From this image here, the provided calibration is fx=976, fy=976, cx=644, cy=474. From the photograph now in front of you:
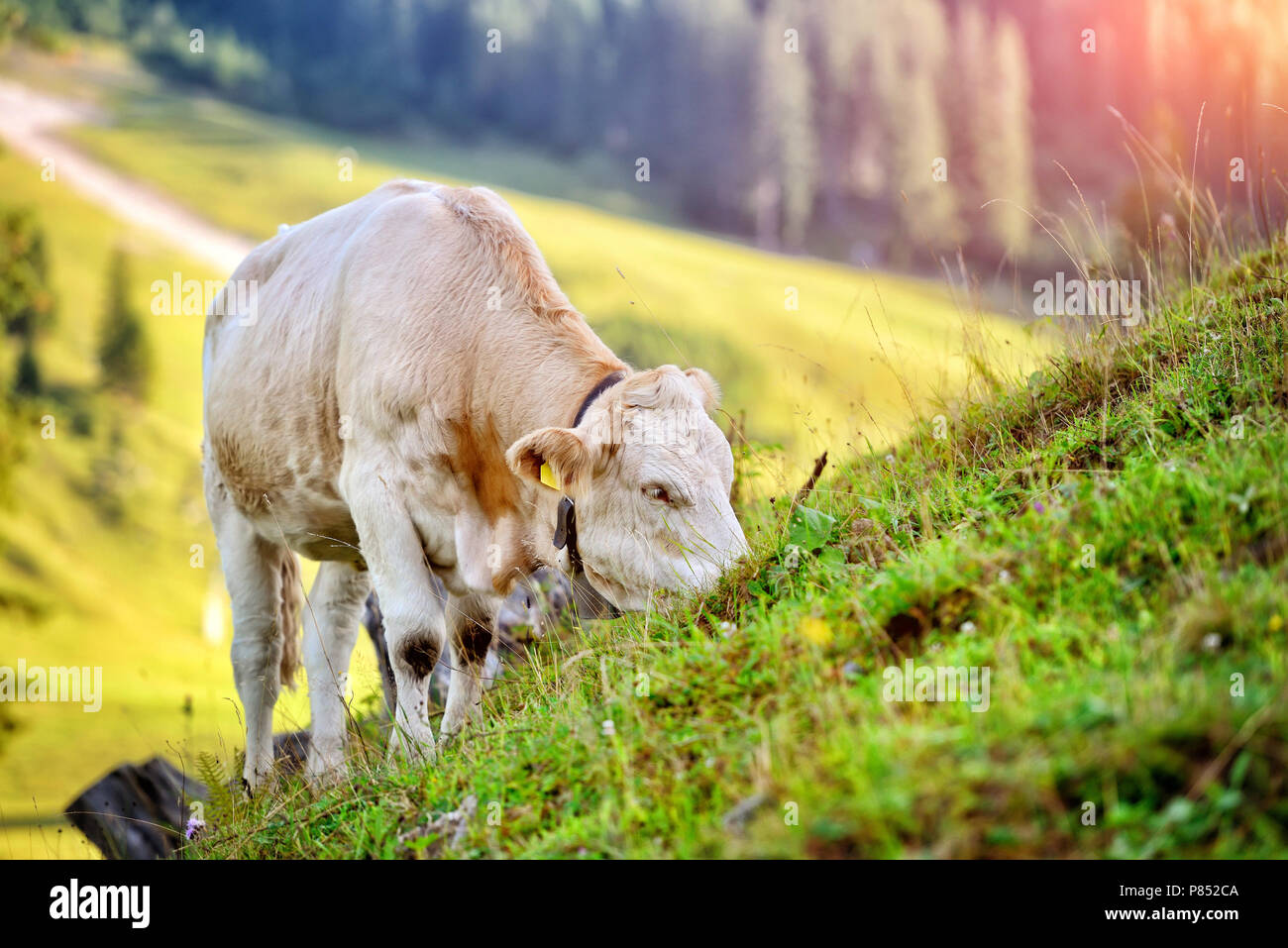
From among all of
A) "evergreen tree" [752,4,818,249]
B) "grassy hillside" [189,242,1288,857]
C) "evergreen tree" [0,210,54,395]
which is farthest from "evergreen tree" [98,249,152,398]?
"grassy hillside" [189,242,1288,857]

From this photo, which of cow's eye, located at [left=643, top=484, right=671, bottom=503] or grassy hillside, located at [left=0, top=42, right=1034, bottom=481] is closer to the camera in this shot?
cow's eye, located at [left=643, top=484, right=671, bottom=503]

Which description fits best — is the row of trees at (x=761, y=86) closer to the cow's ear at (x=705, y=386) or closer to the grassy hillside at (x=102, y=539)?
the grassy hillside at (x=102, y=539)

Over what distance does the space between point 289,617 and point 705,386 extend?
351 cm

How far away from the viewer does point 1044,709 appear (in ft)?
8.13

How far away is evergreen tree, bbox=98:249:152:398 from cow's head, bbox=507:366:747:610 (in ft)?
131

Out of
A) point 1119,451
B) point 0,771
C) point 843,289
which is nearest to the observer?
point 1119,451

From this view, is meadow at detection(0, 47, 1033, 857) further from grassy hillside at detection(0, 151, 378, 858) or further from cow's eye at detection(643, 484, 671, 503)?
cow's eye at detection(643, 484, 671, 503)

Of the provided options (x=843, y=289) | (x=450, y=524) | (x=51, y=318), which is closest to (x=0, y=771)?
(x=450, y=524)

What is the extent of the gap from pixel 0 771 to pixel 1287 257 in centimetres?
2412

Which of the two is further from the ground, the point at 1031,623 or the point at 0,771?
the point at 1031,623

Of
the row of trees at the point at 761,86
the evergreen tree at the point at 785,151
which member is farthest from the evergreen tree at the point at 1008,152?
the evergreen tree at the point at 785,151

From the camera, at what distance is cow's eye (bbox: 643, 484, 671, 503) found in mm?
4270

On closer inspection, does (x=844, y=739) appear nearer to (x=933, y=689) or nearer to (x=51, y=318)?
(x=933, y=689)

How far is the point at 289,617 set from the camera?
665cm
